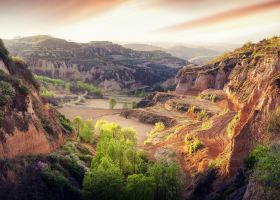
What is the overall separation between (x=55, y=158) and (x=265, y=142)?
859 inches

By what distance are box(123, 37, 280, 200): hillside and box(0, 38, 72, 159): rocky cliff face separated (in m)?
15.1

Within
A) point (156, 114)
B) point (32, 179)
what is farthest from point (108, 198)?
point (156, 114)

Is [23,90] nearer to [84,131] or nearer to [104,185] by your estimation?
[104,185]

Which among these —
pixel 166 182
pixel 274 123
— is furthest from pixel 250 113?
pixel 166 182

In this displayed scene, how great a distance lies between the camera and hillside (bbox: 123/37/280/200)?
122ft

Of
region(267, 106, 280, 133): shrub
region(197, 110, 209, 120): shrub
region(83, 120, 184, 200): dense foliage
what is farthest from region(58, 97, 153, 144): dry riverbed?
region(267, 106, 280, 133): shrub

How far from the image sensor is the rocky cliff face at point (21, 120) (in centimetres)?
4541

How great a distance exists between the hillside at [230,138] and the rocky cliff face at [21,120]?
15.1 meters

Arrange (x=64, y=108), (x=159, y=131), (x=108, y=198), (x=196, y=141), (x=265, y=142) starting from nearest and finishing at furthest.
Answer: (x=108, y=198) < (x=265, y=142) < (x=196, y=141) < (x=159, y=131) < (x=64, y=108)

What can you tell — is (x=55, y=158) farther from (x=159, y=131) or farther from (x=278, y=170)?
(x=159, y=131)

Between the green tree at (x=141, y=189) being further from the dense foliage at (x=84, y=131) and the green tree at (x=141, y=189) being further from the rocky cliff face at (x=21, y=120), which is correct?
the dense foliage at (x=84, y=131)

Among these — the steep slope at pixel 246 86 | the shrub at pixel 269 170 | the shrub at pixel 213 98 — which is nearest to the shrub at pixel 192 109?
the shrub at pixel 213 98

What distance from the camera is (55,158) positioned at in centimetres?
4916

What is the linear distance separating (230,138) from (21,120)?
81.5ft
